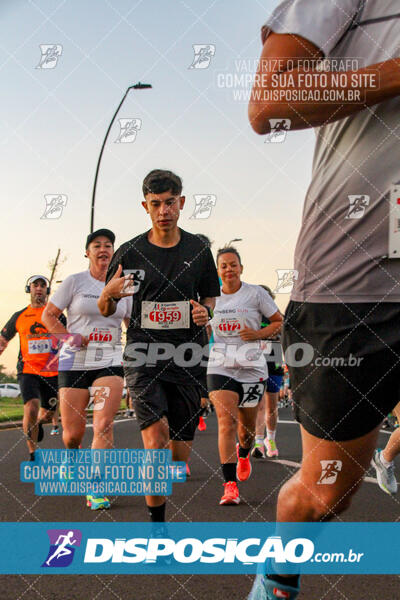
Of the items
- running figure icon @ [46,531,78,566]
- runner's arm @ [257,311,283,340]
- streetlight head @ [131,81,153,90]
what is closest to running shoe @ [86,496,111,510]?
running figure icon @ [46,531,78,566]

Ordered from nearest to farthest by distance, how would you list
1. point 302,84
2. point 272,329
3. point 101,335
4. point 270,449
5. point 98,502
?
point 302,84 → point 98,502 → point 101,335 → point 272,329 → point 270,449

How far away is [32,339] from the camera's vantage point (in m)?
7.92

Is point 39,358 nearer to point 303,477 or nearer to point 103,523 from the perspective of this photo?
point 103,523

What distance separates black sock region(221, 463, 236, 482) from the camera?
562 cm

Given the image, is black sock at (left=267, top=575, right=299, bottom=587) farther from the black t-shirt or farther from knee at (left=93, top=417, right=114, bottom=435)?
knee at (left=93, top=417, right=114, bottom=435)

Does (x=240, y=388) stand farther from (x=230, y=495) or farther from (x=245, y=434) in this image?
(x=230, y=495)

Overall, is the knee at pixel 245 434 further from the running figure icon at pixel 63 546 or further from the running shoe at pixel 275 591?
the running shoe at pixel 275 591

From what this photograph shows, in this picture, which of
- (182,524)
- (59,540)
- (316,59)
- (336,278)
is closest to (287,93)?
(316,59)

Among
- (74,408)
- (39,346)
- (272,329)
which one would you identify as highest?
(272,329)

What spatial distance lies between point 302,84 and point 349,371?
80 centimetres

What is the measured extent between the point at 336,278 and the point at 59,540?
2808mm

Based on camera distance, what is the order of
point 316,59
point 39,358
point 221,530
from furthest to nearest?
1. point 39,358
2. point 221,530
3. point 316,59

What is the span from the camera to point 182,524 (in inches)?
181

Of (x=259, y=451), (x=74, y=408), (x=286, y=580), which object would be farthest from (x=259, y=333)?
(x=286, y=580)
